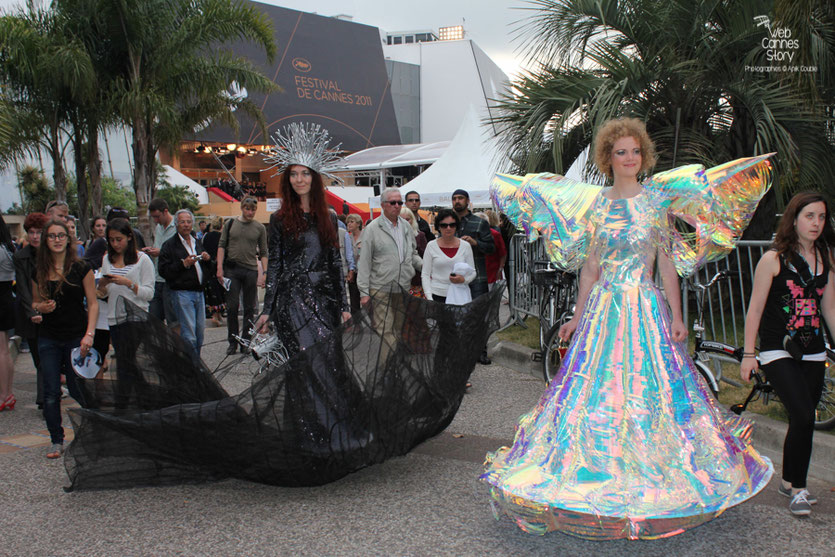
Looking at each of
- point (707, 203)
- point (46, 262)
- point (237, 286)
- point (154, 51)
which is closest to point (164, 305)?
point (237, 286)

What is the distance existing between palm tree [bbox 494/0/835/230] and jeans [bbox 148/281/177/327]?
4455mm

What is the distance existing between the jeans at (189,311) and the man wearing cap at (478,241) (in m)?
2.86

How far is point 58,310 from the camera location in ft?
17.8

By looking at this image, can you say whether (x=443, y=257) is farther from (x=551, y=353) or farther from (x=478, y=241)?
(x=551, y=353)

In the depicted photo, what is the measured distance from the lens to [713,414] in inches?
147

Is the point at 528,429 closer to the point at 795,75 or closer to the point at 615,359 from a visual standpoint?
the point at 615,359

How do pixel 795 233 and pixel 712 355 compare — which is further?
pixel 712 355


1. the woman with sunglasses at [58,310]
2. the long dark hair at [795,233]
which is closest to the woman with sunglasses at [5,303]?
the woman with sunglasses at [58,310]

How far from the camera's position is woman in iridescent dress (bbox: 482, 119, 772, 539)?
3.28 meters

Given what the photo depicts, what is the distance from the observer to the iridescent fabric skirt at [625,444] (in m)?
3.26

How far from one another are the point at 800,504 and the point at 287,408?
2.77 m

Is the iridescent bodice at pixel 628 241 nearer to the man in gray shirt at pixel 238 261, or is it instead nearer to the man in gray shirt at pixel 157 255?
the man in gray shirt at pixel 157 255

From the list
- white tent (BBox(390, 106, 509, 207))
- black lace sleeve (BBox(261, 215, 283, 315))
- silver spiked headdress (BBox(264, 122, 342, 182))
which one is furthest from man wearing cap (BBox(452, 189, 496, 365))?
white tent (BBox(390, 106, 509, 207))

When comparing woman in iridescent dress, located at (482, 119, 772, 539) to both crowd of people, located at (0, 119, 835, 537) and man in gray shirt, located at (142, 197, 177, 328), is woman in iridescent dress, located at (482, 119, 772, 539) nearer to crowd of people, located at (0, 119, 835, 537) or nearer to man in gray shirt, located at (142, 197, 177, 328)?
crowd of people, located at (0, 119, 835, 537)
